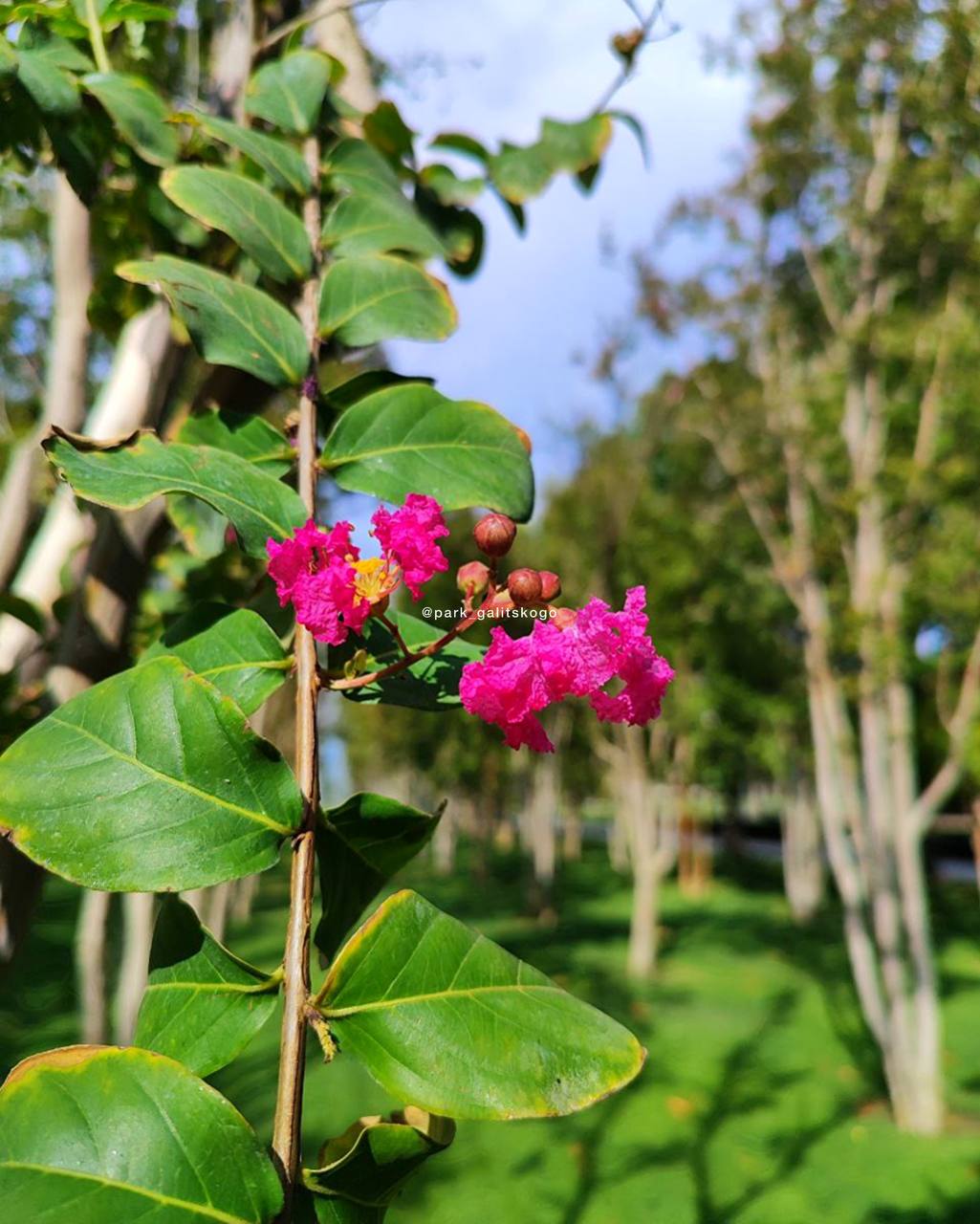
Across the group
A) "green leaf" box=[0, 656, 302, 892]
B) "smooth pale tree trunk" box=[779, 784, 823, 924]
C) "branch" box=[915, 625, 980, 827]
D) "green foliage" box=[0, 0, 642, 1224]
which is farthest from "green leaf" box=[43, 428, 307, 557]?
"smooth pale tree trunk" box=[779, 784, 823, 924]

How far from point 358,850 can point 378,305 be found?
0.44 m

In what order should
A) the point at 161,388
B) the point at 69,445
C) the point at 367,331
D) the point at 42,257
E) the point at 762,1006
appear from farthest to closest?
the point at 762,1006 → the point at 42,257 → the point at 161,388 → the point at 367,331 → the point at 69,445

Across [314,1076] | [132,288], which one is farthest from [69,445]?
[314,1076]

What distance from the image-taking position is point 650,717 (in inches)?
22.8

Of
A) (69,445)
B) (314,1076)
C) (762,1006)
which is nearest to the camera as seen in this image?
(69,445)

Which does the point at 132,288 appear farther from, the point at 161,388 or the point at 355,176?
the point at 355,176

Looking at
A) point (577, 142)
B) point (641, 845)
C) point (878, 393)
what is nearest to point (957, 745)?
point (878, 393)

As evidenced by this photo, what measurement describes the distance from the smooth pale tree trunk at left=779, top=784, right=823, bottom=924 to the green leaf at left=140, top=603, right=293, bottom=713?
13.2m

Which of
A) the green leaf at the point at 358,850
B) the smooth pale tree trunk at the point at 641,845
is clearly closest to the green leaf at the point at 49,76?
the green leaf at the point at 358,850

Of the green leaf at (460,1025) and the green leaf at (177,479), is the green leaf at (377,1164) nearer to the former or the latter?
the green leaf at (460,1025)

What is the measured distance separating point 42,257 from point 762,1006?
7.78 meters

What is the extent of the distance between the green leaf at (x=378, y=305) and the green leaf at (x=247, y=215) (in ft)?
0.11

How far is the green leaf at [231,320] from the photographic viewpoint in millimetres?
660

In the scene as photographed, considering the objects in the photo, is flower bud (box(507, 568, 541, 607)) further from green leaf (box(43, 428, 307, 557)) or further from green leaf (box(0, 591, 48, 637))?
green leaf (box(0, 591, 48, 637))
